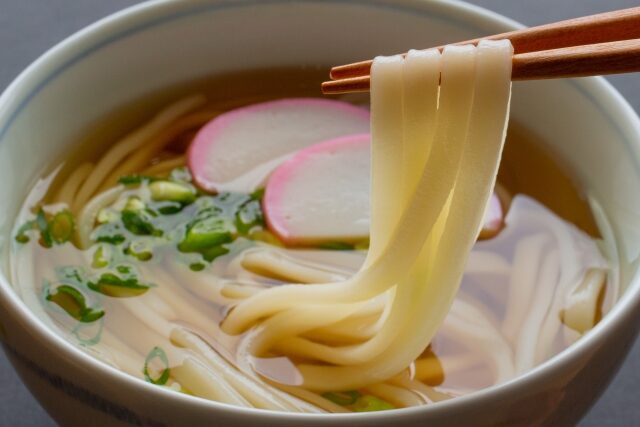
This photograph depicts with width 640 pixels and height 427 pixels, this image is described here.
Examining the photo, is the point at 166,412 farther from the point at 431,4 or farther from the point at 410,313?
the point at 431,4

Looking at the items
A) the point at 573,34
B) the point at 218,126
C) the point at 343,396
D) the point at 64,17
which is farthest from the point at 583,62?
the point at 64,17

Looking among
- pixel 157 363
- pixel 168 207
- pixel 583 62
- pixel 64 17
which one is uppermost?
pixel 583 62

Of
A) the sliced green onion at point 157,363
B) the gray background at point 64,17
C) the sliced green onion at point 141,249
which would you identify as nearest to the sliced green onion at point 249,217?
the sliced green onion at point 141,249

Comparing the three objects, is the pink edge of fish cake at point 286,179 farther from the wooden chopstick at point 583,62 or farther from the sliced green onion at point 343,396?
the wooden chopstick at point 583,62

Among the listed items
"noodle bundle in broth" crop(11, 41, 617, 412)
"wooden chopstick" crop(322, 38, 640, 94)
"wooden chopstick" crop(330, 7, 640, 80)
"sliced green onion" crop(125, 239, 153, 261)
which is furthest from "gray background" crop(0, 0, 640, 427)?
"wooden chopstick" crop(322, 38, 640, 94)

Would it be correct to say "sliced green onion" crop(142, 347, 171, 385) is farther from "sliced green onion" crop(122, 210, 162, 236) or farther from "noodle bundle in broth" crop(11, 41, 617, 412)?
"sliced green onion" crop(122, 210, 162, 236)

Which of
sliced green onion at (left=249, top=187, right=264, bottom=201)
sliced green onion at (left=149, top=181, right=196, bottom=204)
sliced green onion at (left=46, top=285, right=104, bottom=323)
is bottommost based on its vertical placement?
sliced green onion at (left=46, top=285, right=104, bottom=323)

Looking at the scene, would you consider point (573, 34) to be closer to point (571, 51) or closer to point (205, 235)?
point (571, 51)
